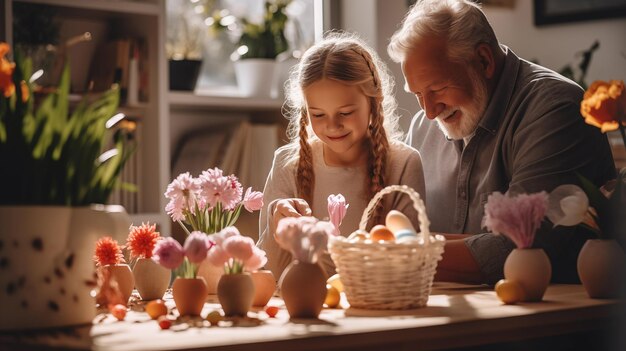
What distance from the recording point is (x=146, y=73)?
3.33 m

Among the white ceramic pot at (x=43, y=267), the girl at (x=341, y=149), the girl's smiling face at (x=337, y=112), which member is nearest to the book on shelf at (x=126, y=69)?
the girl at (x=341, y=149)

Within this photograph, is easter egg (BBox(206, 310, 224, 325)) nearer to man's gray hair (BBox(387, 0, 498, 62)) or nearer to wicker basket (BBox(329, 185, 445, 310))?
wicker basket (BBox(329, 185, 445, 310))

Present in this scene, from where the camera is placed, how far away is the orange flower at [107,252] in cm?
160

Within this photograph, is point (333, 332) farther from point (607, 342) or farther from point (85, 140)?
point (607, 342)

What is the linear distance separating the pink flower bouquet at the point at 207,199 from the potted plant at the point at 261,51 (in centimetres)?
186

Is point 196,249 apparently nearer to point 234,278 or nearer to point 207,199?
point 234,278

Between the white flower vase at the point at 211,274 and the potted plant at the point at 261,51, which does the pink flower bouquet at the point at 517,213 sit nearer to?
the white flower vase at the point at 211,274

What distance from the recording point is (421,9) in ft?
7.76

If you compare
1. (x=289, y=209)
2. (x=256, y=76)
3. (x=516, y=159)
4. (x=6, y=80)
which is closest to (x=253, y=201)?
(x=289, y=209)

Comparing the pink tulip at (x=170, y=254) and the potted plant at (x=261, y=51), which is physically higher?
the potted plant at (x=261, y=51)

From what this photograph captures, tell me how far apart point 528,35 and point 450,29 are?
5.51 ft

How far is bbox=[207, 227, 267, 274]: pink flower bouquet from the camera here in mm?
1354

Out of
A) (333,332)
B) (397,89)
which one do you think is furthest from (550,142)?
(397,89)

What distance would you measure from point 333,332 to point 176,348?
22 cm
